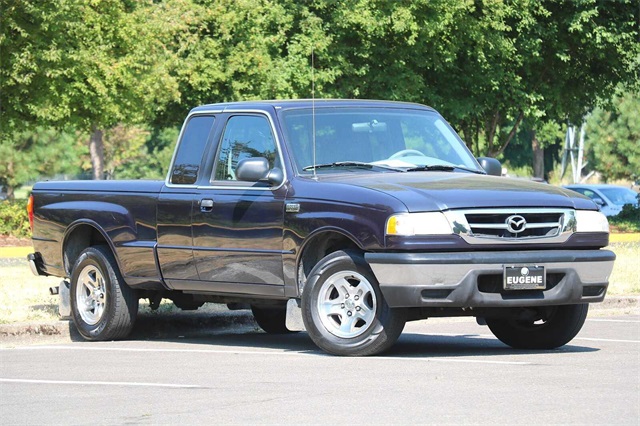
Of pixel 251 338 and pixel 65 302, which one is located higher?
pixel 65 302

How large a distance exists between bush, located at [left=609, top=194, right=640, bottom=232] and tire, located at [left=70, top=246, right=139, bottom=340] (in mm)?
25773

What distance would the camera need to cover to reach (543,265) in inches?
381

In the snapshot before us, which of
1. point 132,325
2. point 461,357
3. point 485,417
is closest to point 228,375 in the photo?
point 461,357

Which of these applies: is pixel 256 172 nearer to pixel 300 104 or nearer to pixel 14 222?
pixel 300 104

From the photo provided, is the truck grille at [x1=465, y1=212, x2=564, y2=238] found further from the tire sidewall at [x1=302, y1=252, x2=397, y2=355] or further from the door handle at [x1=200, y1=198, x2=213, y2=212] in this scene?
the door handle at [x1=200, y1=198, x2=213, y2=212]

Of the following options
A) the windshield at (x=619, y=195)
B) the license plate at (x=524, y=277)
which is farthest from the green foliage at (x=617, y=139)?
the license plate at (x=524, y=277)

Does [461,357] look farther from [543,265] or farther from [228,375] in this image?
[228,375]

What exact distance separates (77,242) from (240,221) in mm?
2623

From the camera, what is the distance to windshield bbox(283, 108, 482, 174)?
10711 millimetres


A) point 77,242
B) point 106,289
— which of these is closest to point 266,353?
point 106,289

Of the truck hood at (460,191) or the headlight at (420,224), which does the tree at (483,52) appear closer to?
the truck hood at (460,191)

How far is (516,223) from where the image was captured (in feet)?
31.7

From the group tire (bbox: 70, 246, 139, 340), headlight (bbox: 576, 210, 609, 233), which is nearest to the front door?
tire (bbox: 70, 246, 139, 340)

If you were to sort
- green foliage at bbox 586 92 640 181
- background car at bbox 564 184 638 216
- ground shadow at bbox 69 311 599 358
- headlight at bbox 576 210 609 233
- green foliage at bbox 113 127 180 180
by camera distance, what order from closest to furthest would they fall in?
headlight at bbox 576 210 609 233
ground shadow at bbox 69 311 599 358
background car at bbox 564 184 638 216
green foliage at bbox 586 92 640 181
green foliage at bbox 113 127 180 180
